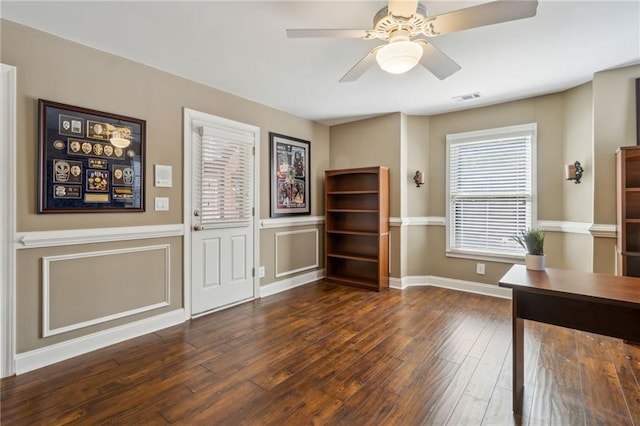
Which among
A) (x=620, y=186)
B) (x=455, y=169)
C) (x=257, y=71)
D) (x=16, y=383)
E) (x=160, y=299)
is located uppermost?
(x=257, y=71)

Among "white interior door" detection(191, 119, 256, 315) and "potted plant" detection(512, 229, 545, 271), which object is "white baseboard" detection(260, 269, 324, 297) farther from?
"potted plant" detection(512, 229, 545, 271)

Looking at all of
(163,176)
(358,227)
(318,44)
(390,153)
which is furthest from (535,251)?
(163,176)

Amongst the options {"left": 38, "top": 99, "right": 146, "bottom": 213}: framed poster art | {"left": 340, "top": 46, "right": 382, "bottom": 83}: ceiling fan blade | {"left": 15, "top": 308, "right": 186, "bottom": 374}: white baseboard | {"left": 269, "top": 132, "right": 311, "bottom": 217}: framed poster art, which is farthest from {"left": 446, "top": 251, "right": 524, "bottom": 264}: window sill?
{"left": 38, "top": 99, "right": 146, "bottom": 213}: framed poster art

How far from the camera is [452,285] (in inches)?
169

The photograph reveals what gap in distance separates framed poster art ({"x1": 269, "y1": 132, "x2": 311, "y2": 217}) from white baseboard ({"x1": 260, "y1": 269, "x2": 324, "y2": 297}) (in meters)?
0.97

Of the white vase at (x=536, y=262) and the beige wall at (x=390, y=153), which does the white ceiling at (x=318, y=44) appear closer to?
the beige wall at (x=390, y=153)

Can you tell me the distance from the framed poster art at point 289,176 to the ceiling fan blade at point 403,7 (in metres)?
2.67

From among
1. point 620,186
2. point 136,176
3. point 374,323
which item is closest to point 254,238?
point 136,176

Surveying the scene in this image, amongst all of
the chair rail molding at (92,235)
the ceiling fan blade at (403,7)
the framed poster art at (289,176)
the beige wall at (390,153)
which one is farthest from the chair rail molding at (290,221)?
the ceiling fan blade at (403,7)

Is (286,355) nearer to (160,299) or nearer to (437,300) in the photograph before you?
(160,299)

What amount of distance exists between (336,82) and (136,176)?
7.37ft

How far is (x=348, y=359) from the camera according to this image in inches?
93.1

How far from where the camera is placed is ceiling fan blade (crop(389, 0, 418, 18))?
1.62 metres

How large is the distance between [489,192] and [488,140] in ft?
2.29
